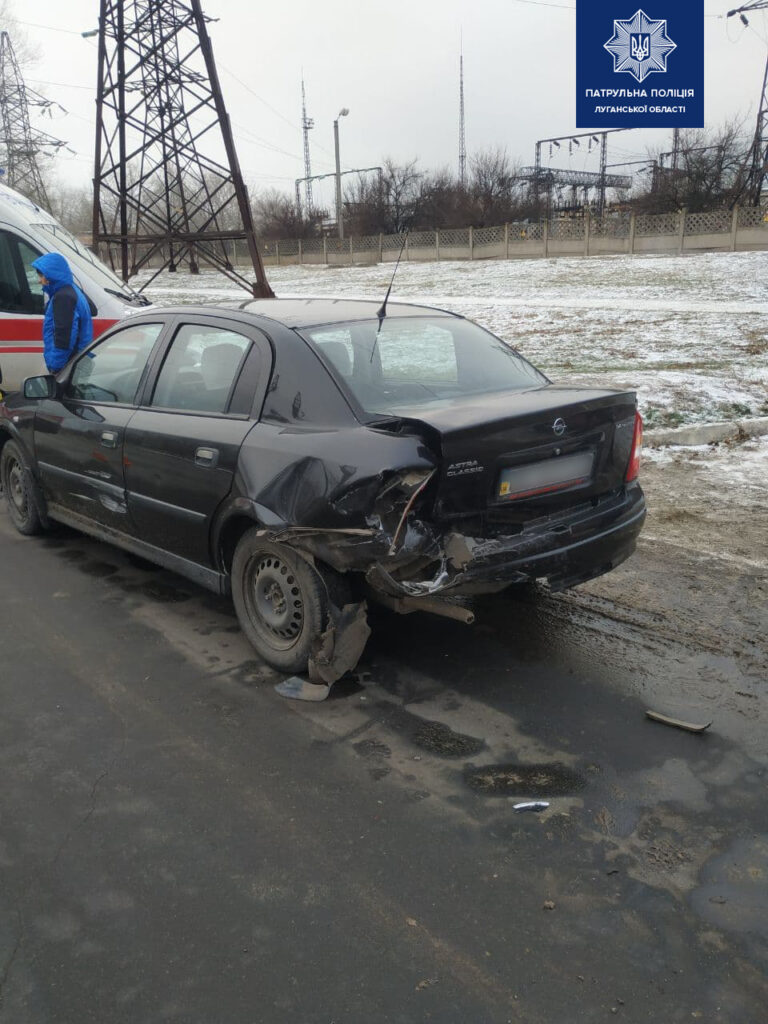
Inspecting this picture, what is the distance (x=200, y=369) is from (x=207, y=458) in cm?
63

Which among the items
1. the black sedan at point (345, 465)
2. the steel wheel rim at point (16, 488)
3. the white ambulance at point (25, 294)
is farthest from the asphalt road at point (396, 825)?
the white ambulance at point (25, 294)

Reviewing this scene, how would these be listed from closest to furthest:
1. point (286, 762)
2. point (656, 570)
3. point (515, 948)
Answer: point (515, 948), point (286, 762), point (656, 570)

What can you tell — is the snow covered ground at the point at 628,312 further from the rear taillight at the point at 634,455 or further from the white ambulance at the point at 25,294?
the white ambulance at the point at 25,294

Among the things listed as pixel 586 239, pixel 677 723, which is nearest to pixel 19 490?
pixel 677 723

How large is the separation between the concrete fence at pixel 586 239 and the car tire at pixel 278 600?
28.0m

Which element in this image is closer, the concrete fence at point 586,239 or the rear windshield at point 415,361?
the rear windshield at point 415,361

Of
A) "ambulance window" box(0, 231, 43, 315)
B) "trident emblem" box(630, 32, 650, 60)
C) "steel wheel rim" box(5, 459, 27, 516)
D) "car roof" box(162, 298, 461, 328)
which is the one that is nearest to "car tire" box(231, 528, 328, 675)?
"car roof" box(162, 298, 461, 328)

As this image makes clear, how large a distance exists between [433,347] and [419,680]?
5.63 feet

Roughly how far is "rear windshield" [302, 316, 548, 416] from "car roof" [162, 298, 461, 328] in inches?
3.0

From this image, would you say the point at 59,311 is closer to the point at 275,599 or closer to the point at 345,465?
the point at 275,599

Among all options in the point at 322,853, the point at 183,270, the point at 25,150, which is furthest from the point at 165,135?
the point at 183,270

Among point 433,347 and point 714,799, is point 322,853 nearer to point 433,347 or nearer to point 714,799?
point 714,799

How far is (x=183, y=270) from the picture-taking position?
44000 millimetres

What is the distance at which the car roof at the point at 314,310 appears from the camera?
164 inches
